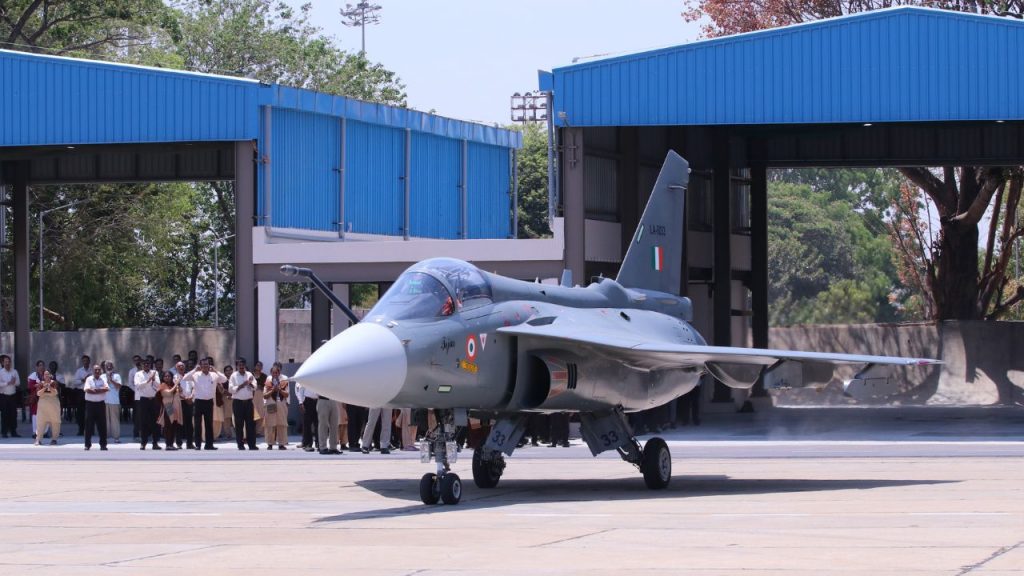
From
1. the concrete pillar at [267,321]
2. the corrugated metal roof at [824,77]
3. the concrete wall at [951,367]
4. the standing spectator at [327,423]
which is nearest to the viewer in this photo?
the standing spectator at [327,423]

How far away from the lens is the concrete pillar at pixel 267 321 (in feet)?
99.7

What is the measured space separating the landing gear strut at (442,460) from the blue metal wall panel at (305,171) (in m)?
15.7

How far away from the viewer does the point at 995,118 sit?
28.5m

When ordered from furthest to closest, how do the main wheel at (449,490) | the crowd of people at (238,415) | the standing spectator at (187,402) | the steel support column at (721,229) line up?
1. the steel support column at (721,229)
2. the standing spectator at (187,402)
3. the crowd of people at (238,415)
4. the main wheel at (449,490)

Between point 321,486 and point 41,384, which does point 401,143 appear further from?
point 321,486

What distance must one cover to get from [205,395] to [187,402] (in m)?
0.57

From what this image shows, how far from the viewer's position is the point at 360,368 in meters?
14.6

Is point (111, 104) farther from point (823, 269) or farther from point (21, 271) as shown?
point (823, 269)

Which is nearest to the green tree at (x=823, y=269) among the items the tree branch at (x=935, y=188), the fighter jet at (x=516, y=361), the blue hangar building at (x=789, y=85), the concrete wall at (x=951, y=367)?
the concrete wall at (x=951, y=367)

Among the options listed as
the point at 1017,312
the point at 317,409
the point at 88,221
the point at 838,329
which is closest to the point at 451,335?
the point at 317,409

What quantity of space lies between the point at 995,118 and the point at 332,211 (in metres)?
14.2

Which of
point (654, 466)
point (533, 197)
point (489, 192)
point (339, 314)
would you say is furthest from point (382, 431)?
point (533, 197)

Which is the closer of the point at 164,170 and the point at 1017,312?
the point at 164,170

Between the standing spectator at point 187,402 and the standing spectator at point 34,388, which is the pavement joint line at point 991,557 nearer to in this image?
the standing spectator at point 187,402
